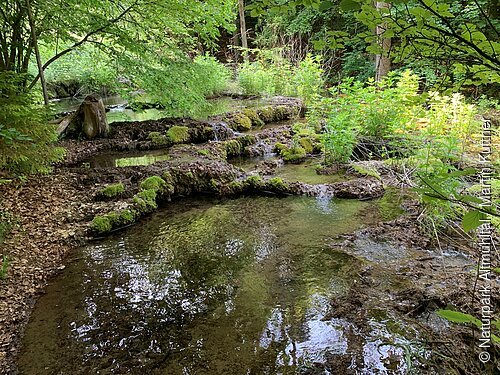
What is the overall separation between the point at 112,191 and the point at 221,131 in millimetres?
4373

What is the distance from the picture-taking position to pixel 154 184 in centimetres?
594

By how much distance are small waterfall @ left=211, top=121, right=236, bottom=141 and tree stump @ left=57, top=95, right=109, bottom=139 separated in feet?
9.31

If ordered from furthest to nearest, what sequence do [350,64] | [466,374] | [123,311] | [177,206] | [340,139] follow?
[350,64], [340,139], [177,206], [123,311], [466,374]

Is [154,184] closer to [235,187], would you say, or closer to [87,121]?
[235,187]

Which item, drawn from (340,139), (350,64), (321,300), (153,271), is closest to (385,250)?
(321,300)

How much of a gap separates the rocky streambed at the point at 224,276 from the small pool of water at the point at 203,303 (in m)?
0.01

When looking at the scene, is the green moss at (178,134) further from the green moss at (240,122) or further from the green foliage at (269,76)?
the green foliage at (269,76)

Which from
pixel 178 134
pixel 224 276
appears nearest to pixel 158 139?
pixel 178 134

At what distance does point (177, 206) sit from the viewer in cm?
585

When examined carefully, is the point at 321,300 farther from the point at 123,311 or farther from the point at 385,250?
the point at 123,311

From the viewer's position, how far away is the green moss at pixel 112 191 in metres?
5.70

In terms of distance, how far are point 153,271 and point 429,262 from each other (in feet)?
10.0

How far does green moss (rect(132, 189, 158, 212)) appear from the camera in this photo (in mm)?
5418

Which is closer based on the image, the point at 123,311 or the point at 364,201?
the point at 123,311
